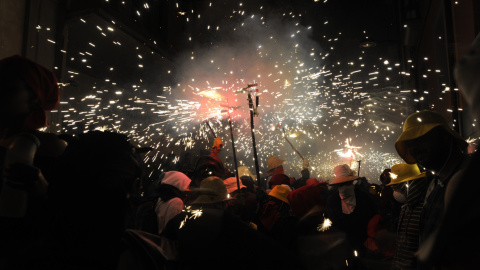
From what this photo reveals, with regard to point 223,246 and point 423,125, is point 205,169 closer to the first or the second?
point 423,125

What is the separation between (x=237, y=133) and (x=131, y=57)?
7675 mm

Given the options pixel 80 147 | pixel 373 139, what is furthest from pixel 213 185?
pixel 373 139

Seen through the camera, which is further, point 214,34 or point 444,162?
point 214,34

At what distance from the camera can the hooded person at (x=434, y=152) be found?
2576mm

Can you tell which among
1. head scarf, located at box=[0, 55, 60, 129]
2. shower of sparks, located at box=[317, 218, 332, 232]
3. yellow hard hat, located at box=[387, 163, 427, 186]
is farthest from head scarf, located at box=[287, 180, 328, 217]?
head scarf, located at box=[0, 55, 60, 129]

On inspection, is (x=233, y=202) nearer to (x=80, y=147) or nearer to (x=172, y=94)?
(x=80, y=147)

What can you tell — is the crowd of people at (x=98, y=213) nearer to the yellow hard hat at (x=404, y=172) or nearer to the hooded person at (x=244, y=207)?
the yellow hard hat at (x=404, y=172)

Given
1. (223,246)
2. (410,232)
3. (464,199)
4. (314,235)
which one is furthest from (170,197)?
(464,199)

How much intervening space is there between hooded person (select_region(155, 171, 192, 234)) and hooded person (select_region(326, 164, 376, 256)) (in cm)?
263

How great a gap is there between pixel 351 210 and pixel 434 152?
3197mm

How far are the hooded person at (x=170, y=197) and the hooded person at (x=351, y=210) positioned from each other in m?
2.63

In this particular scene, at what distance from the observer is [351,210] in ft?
18.9

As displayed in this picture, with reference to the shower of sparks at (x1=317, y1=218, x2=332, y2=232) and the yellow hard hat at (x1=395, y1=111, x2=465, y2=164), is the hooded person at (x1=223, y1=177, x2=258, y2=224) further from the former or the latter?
the yellow hard hat at (x1=395, y1=111, x2=465, y2=164)

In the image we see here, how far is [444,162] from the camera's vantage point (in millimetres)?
2717
